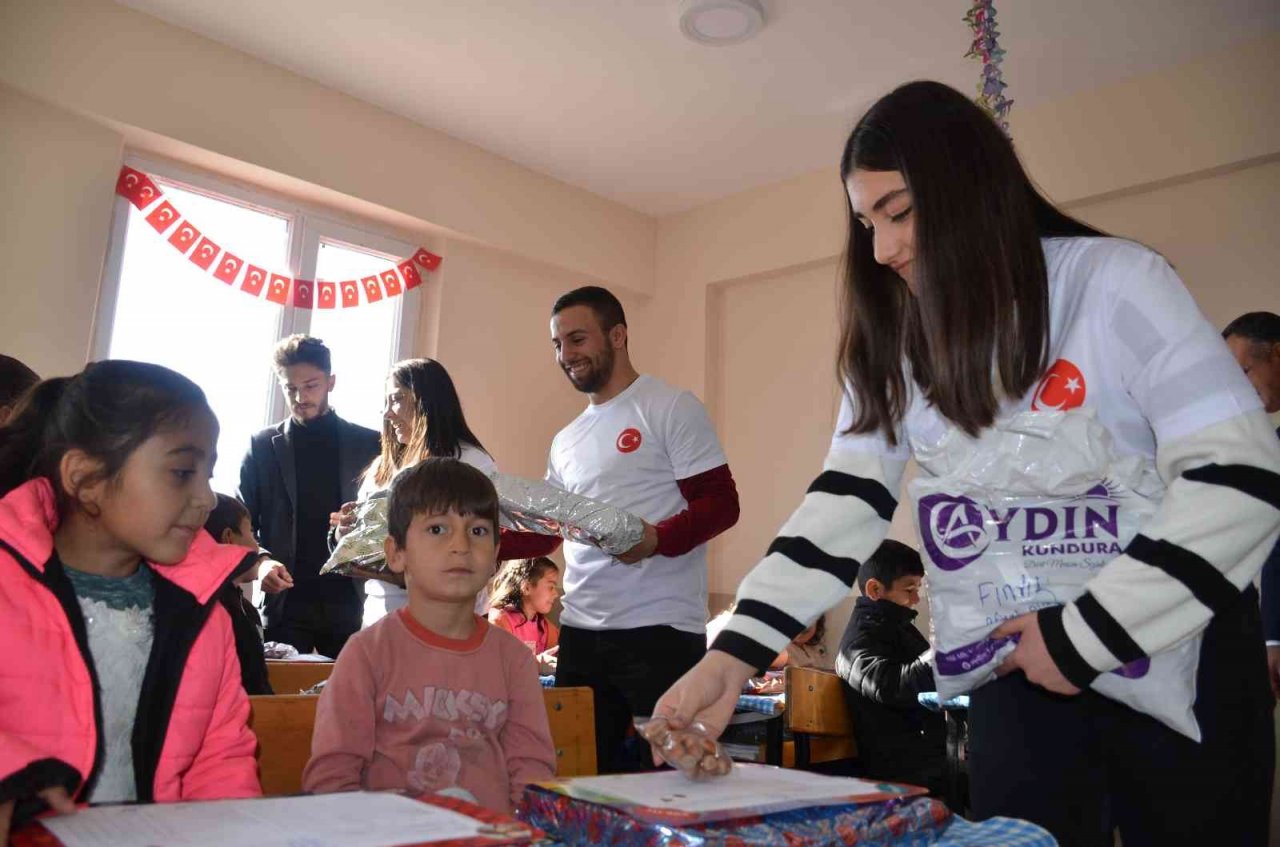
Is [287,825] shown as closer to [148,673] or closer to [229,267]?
[148,673]

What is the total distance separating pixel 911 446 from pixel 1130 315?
31 centimetres

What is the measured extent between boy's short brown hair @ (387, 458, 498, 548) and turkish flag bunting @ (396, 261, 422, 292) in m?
3.54

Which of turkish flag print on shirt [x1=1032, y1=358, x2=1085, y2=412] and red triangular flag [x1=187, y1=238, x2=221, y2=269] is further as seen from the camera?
red triangular flag [x1=187, y1=238, x2=221, y2=269]

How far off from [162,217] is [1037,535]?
4.25 meters

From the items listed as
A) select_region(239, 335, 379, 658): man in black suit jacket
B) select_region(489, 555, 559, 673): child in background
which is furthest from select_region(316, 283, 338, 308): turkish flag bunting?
select_region(489, 555, 559, 673): child in background

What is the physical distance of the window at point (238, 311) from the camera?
4293 millimetres

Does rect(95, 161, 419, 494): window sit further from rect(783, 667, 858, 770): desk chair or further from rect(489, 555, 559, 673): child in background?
rect(783, 667, 858, 770): desk chair

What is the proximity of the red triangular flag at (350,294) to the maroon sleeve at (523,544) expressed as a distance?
9.21ft

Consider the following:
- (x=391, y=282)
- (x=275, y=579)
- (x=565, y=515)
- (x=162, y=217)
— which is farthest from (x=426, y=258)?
(x=565, y=515)

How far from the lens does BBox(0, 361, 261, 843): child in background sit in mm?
1062

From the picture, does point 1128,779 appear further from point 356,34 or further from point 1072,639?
point 356,34

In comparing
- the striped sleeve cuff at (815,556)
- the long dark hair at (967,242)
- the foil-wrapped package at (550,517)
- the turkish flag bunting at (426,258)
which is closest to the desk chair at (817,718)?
the foil-wrapped package at (550,517)

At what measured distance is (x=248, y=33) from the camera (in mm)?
4328

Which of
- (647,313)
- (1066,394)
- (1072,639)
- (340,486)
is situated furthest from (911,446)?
(647,313)
